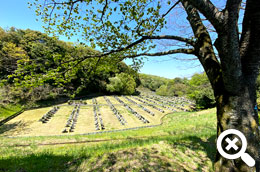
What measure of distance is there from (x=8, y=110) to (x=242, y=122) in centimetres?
2756

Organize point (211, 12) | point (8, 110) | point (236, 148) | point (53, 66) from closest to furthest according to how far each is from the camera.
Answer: point (211, 12) → point (236, 148) → point (53, 66) → point (8, 110)

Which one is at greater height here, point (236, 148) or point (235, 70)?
point (235, 70)

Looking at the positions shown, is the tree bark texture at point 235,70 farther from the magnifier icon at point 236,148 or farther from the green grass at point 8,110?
the green grass at point 8,110

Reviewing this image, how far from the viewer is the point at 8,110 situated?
1741 centimetres

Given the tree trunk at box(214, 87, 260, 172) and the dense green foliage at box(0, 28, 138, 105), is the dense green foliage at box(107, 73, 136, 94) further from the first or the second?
the tree trunk at box(214, 87, 260, 172)

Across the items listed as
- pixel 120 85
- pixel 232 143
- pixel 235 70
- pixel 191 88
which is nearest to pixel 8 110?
pixel 232 143

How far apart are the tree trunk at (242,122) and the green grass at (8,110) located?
2511 cm

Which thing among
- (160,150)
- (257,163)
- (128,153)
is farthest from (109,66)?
(257,163)

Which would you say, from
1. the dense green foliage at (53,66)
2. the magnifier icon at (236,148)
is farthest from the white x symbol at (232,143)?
the dense green foliage at (53,66)

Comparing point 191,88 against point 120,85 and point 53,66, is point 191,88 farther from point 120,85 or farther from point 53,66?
point 53,66

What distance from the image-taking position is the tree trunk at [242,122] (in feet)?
6.01

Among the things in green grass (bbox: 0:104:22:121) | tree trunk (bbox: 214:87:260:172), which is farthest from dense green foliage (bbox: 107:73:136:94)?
tree trunk (bbox: 214:87:260:172)

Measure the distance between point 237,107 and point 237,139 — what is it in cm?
58

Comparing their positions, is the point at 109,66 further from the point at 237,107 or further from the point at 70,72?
the point at 237,107
